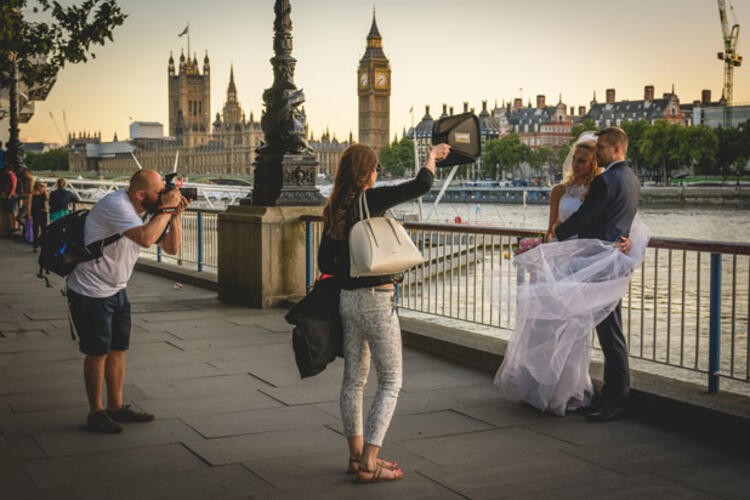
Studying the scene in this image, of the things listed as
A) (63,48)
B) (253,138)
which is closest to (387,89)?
(253,138)

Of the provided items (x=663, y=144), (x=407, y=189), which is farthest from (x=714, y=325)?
(x=663, y=144)

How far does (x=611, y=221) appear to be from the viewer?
16.3ft

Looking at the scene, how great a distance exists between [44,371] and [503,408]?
3.23m

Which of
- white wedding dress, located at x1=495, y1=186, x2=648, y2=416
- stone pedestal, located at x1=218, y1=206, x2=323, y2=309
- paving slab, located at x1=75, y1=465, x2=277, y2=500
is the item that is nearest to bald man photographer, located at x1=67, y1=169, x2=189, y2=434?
paving slab, located at x1=75, y1=465, x2=277, y2=500

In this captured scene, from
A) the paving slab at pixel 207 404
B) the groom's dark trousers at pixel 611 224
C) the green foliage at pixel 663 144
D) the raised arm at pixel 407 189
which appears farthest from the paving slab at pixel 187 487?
the green foliage at pixel 663 144

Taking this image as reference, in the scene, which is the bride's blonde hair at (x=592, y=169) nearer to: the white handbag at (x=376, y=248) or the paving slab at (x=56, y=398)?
the white handbag at (x=376, y=248)

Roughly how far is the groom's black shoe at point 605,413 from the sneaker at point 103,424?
8.25 ft

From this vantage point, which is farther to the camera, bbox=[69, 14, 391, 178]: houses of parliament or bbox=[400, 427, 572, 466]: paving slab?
bbox=[69, 14, 391, 178]: houses of parliament

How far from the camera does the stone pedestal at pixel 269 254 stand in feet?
30.7

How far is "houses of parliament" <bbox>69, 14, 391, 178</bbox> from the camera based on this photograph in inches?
6585

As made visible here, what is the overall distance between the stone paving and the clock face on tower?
172 meters

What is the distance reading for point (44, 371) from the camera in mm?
6441

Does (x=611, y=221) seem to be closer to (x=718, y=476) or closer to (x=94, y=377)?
(x=718, y=476)

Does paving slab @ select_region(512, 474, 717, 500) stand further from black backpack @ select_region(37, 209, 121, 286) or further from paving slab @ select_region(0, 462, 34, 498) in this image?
black backpack @ select_region(37, 209, 121, 286)
